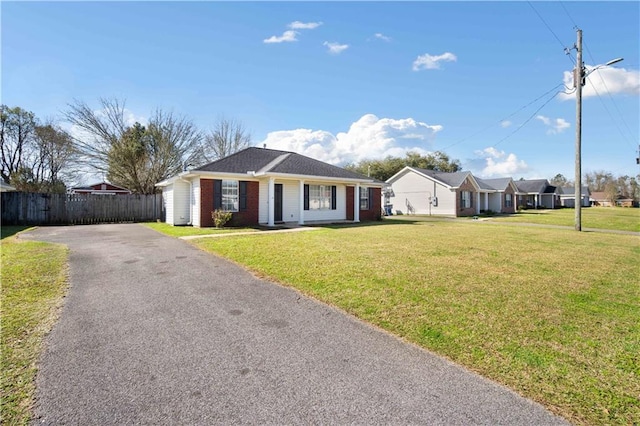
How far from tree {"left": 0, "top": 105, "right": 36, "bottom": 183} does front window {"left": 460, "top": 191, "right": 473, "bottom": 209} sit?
41.7m

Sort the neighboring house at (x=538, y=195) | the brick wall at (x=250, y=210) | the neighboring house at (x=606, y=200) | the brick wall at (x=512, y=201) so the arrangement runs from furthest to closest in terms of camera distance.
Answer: the neighboring house at (x=606, y=200) < the neighboring house at (x=538, y=195) < the brick wall at (x=512, y=201) < the brick wall at (x=250, y=210)

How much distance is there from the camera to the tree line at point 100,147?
80.1ft

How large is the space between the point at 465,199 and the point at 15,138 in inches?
1729

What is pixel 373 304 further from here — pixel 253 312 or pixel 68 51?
pixel 68 51

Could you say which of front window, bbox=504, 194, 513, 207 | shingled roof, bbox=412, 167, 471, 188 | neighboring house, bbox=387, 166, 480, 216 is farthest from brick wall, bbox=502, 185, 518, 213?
shingled roof, bbox=412, 167, 471, 188

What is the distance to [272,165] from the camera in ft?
54.0

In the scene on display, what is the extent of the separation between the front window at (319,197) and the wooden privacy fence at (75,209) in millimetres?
10048

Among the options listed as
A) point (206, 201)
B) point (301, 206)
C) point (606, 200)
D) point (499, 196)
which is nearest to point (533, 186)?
point (499, 196)

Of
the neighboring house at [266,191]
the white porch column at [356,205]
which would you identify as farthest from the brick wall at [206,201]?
the white porch column at [356,205]

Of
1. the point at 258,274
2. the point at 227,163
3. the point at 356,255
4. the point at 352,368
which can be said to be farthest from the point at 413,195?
the point at 352,368

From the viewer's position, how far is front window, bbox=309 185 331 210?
17.7m

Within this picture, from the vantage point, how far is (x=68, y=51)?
36.4 ft

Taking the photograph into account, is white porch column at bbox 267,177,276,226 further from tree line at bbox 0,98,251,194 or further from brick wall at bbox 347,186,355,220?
tree line at bbox 0,98,251,194

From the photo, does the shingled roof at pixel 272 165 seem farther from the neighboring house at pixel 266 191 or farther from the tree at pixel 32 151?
the tree at pixel 32 151
